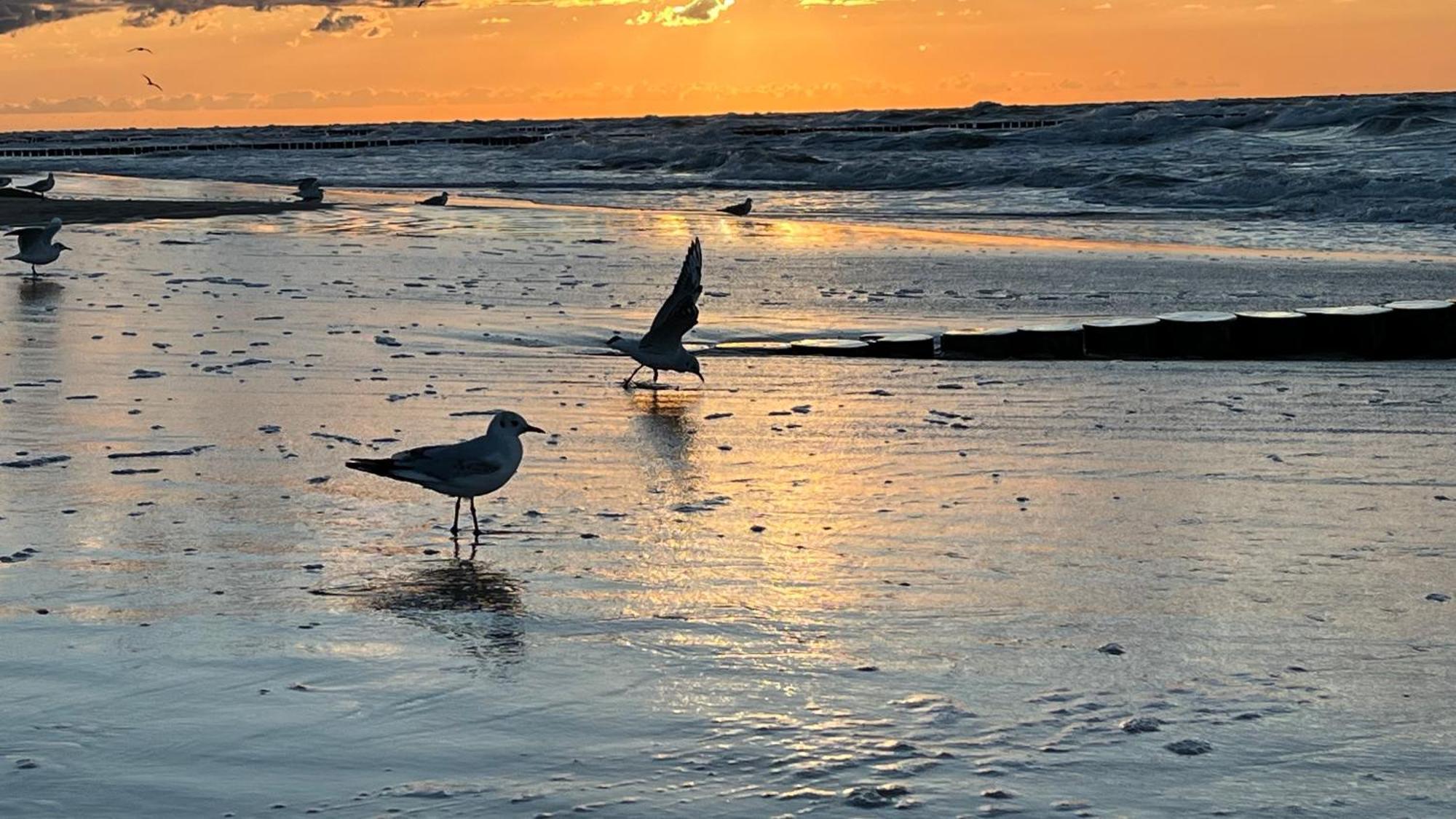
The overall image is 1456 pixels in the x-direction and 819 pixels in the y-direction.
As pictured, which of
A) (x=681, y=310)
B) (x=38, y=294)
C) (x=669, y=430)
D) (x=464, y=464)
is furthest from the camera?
(x=38, y=294)

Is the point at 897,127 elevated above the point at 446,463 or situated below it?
above

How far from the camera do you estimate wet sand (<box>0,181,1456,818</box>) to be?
349cm

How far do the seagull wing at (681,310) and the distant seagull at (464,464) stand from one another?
337 centimetres

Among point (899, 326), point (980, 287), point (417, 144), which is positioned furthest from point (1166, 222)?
point (417, 144)

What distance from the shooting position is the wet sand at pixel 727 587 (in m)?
3.49

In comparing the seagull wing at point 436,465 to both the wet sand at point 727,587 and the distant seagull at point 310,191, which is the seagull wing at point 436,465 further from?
the distant seagull at point 310,191

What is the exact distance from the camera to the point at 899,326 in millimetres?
11531

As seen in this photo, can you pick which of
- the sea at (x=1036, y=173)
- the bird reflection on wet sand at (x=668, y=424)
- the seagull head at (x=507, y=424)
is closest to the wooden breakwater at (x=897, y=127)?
the sea at (x=1036, y=173)

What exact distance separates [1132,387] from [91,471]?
4.81 metres

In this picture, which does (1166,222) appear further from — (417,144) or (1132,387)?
(417,144)

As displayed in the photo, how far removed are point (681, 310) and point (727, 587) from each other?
14.0 feet

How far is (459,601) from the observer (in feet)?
15.7

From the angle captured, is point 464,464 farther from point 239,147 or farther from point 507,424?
point 239,147

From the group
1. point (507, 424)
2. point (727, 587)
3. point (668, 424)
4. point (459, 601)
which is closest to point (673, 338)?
point (668, 424)
